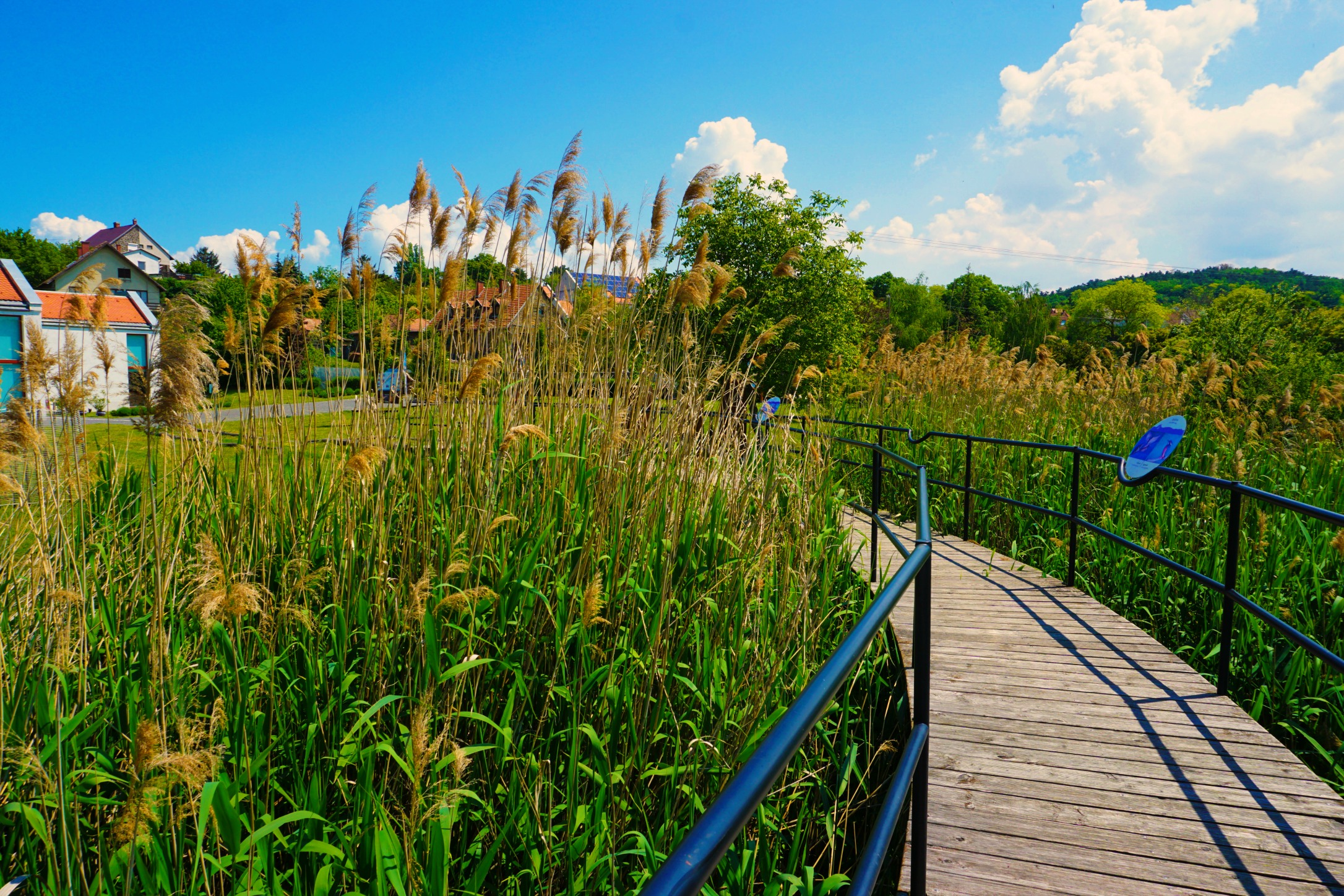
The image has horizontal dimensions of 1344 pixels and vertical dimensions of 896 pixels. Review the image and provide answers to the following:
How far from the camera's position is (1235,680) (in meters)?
3.92

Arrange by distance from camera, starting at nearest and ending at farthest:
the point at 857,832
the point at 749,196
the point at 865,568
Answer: the point at 857,832 < the point at 865,568 < the point at 749,196

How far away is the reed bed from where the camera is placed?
384 cm

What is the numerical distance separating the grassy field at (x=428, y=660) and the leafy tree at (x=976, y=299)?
7199 centimetres

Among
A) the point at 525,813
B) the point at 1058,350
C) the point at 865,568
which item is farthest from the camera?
the point at 1058,350

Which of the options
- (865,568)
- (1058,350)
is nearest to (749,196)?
(865,568)

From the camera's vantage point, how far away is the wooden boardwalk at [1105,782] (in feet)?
7.34

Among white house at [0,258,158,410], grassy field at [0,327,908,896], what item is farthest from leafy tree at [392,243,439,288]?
white house at [0,258,158,410]

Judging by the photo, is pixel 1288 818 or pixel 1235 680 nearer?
pixel 1288 818

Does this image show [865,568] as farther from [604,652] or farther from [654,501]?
[604,652]

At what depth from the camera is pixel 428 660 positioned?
189 cm

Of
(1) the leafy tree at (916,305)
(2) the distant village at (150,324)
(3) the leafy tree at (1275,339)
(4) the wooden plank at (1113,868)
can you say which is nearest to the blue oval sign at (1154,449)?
(4) the wooden plank at (1113,868)

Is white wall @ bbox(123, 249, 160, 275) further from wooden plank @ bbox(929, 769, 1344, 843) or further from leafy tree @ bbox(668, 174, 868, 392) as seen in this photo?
wooden plank @ bbox(929, 769, 1344, 843)

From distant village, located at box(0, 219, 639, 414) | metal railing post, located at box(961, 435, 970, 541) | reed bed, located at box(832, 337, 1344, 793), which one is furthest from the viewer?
metal railing post, located at box(961, 435, 970, 541)

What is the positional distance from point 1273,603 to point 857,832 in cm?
296
